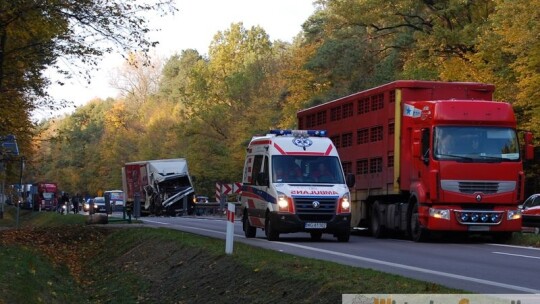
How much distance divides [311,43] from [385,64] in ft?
36.8

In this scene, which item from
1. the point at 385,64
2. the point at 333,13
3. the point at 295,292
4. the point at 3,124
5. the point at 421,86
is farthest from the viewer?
the point at 333,13

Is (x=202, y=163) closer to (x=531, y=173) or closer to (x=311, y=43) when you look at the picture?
(x=311, y=43)

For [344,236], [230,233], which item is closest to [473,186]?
[344,236]

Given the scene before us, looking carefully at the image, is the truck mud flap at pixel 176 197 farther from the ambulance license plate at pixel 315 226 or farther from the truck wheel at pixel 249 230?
the ambulance license plate at pixel 315 226

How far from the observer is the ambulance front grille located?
26.5 metres

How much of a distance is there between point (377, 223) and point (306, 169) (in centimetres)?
455

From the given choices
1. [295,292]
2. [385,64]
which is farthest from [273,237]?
[385,64]

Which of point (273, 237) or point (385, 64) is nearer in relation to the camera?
point (273, 237)

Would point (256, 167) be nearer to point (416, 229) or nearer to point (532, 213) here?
point (416, 229)

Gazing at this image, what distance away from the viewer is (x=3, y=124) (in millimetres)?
35375

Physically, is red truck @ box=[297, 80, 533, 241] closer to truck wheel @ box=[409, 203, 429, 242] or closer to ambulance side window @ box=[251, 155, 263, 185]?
truck wheel @ box=[409, 203, 429, 242]

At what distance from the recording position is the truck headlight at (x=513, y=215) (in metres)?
27.3

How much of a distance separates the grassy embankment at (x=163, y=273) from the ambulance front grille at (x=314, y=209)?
2600mm

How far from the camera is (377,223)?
31.1 metres
